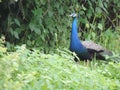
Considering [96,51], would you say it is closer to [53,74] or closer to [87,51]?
[87,51]

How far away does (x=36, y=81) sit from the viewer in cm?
351

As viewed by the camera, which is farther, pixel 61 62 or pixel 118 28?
pixel 118 28

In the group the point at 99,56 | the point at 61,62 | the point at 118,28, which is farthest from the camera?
the point at 118,28

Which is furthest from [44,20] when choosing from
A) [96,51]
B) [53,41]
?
[96,51]

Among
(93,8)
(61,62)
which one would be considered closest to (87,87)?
(61,62)

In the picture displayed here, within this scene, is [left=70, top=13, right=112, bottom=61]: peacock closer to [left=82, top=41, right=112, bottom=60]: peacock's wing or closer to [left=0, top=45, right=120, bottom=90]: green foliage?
[left=82, top=41, right=112, bottom=60]: peacock's wing

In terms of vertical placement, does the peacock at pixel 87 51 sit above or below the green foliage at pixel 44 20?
below

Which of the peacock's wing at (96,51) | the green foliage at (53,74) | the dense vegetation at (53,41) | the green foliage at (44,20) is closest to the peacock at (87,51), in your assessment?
the peacock's wing at (96,51)

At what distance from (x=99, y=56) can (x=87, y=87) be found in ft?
9.31

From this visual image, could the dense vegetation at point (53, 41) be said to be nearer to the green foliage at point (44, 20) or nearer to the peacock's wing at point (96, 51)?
the green foliage at point (44, 20)

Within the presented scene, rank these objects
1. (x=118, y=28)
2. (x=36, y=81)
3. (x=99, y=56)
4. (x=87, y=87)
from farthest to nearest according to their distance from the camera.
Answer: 1. (x=118, y=28)
2. (x=99, y=56)
3. (x=87, y=87)
4. (x=36, y=81)

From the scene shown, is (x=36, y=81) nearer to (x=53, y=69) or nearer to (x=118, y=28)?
(x=53, y=69)

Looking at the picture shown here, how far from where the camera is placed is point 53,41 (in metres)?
7.20

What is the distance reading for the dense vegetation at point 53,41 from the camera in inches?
140
